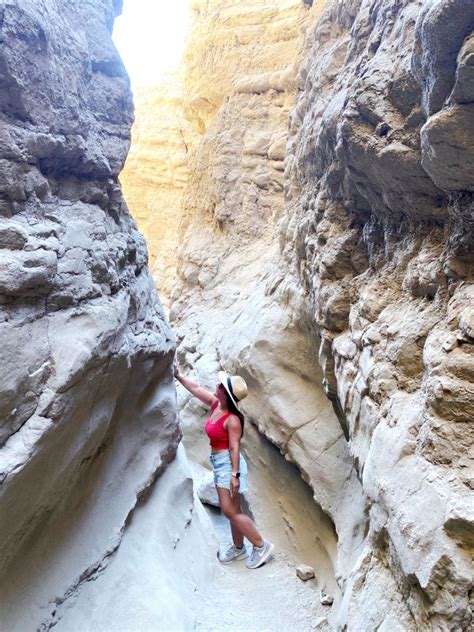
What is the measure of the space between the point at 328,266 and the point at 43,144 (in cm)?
207

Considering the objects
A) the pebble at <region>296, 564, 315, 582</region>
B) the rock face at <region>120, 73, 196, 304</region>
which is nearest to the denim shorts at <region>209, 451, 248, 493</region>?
the pebble at <region>296, 564, 315, 582</region>

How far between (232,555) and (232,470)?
72cm

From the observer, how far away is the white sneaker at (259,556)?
3.99 meters

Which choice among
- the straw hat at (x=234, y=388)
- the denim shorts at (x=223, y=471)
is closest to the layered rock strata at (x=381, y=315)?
the denim shorts at (x=223, y=471)

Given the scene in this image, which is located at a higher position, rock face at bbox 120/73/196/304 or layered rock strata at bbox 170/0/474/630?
rock face at bbox 120/73/196/304

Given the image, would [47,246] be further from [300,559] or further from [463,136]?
[300,559]

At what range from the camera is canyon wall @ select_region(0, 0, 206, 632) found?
2.32m

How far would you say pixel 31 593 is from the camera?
8.06ft

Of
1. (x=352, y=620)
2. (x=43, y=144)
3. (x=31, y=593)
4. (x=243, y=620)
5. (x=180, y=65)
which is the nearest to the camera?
(x=352, y=620)

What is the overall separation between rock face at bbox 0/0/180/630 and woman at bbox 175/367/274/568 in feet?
1.58

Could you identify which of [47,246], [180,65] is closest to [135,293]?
[47,246]

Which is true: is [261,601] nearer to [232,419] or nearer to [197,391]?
[232,419]

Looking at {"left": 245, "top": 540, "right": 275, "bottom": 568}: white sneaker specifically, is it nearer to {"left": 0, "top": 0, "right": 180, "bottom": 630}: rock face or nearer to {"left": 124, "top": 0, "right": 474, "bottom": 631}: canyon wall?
{"left": 124, "top": 0, "right": 474, "bottom": 631}: canyon wall

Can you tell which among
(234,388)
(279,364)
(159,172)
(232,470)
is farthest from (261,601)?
(159,172)
